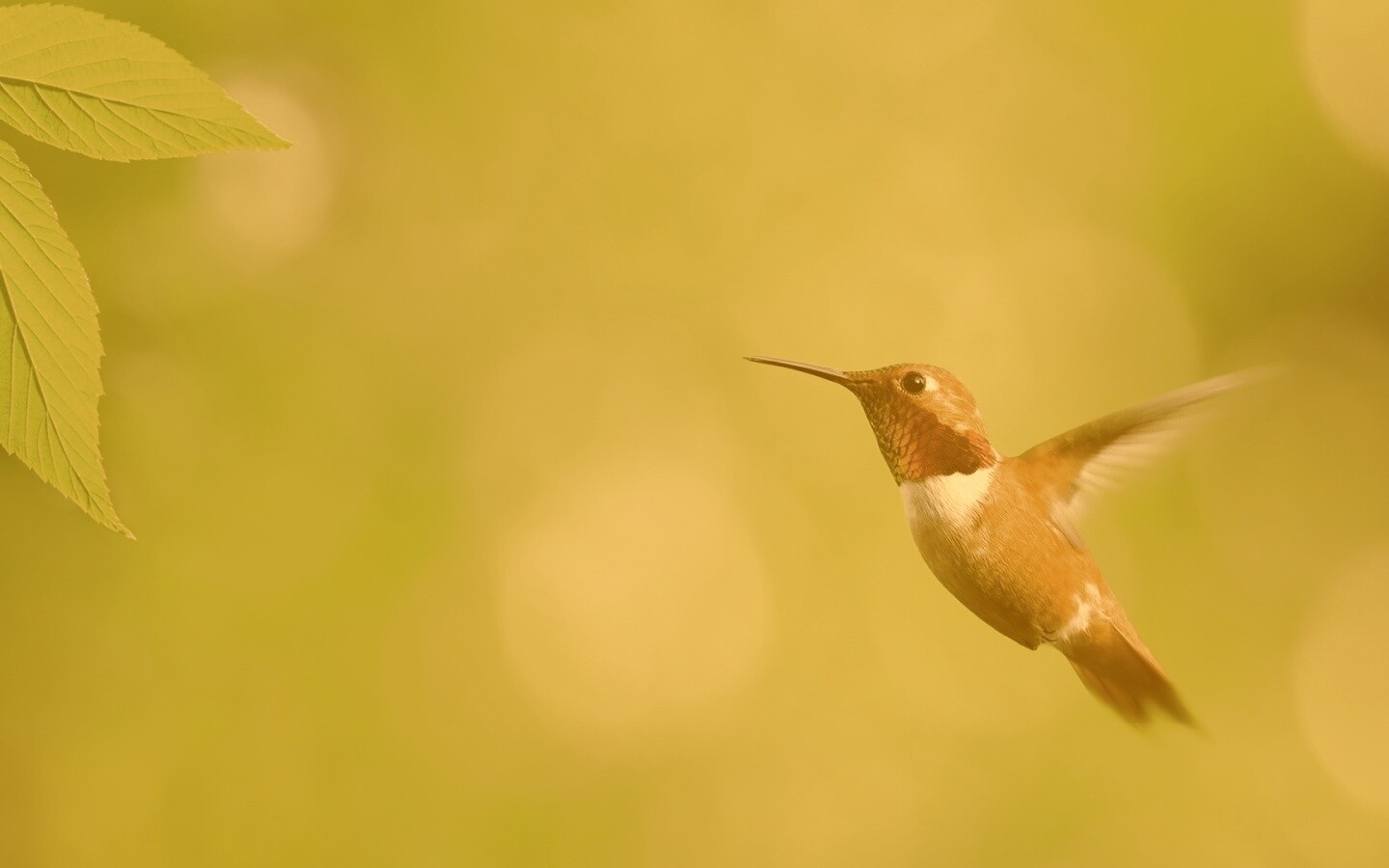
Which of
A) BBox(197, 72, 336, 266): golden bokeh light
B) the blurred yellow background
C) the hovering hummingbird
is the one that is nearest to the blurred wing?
the hovering hummingbird

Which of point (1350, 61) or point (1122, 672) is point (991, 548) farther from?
point (1350, 61)

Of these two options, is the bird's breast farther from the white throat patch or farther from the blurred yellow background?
the blurred yellow background

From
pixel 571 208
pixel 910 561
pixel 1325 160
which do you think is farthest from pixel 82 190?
pixel 1325 160

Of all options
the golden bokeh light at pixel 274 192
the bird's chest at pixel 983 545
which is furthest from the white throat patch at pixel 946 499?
the golden bokeh light at pixel 274 192

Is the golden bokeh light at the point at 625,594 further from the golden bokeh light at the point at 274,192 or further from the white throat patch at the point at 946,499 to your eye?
the white throat patch at the point at 946,499

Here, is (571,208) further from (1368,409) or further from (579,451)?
(1368,409)
